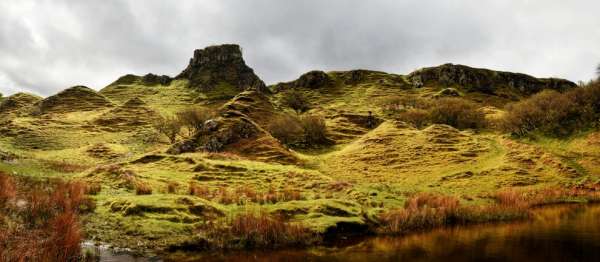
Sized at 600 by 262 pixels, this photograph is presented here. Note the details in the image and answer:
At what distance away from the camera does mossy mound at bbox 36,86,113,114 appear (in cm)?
12888

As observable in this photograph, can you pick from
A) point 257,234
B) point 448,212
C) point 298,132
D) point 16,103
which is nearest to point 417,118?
point 298,132

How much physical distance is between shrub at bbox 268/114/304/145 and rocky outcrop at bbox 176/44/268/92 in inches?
4101

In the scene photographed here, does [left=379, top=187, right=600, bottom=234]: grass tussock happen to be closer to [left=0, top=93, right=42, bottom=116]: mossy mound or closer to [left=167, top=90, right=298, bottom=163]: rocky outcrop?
[left=167, top=90, right=298, bottom=163]: rocky outcrop

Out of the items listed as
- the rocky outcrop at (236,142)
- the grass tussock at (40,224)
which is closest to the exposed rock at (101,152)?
the rocky outcrop at (236,142)

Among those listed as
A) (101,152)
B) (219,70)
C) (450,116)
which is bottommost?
(101,152)

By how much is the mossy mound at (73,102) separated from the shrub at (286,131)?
8648cm

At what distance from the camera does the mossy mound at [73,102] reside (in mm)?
128875

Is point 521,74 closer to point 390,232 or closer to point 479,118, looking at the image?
point 479,118

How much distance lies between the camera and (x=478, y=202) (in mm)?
32656

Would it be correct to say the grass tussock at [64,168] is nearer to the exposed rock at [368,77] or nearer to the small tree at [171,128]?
the small tree at [171,128]

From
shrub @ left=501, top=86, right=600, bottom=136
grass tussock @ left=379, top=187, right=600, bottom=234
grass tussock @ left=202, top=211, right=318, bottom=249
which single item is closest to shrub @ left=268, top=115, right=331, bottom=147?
shrub @ left=501, top=86, right=600, bottom=136

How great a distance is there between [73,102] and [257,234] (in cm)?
14166

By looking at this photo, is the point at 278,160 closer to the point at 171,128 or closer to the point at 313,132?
the point at 313,132

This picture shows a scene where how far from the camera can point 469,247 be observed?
1781cm
